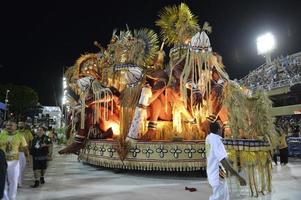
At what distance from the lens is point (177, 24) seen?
11547 mm

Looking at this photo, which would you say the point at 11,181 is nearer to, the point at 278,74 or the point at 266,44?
the point at 278,74

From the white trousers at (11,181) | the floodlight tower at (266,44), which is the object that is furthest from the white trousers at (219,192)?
the floodlight tower at (266,44)

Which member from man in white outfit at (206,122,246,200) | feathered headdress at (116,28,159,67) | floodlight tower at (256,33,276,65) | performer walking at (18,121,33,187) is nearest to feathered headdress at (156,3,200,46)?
feathered headdress at (116,28,159,67)

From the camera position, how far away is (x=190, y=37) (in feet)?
37.4

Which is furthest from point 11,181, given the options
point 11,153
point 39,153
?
point 39,153

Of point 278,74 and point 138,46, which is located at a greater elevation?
point 278,74

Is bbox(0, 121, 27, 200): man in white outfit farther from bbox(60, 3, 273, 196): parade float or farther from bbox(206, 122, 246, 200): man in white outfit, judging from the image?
bbox(60, 3, 273, 196): parade float

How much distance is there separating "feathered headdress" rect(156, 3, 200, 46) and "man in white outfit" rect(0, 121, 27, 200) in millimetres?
6887

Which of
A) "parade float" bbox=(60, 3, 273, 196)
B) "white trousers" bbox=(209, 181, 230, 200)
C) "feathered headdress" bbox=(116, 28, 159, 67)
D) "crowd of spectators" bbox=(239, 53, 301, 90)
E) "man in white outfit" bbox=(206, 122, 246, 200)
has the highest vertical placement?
"crowd of spectators" bbox=(239, 53, 301, 90)

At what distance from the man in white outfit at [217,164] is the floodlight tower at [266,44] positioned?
102 ft

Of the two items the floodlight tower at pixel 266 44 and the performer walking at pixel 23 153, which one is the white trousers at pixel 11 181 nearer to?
the performer walking at pixel 23 153

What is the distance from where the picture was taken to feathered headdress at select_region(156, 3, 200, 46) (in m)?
11.4

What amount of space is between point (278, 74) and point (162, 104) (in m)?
22.6

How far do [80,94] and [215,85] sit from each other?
5577 millimetres
